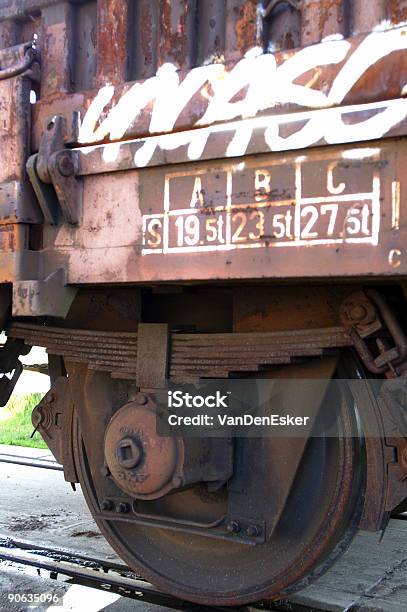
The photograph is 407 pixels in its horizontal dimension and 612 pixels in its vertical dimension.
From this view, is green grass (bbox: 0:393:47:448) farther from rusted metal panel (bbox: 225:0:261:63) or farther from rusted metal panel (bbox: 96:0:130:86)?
rusted metal panel (bbox: 225:0:261:63)

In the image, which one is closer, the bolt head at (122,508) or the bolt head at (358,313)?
the bolt head at (358,313)

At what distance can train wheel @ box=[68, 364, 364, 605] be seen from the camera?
318 cm

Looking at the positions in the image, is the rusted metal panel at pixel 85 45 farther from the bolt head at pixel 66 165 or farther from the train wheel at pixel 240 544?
the train wheel at pixel 240 544

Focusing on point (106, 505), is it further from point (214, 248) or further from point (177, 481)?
point (214, 248)

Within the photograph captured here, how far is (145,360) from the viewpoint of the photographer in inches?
134

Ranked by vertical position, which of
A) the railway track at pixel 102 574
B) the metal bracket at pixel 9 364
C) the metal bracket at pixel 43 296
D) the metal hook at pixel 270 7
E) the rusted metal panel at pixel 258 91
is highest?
the metal hook at pixel 270 7

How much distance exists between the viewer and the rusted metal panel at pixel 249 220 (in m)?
2.36

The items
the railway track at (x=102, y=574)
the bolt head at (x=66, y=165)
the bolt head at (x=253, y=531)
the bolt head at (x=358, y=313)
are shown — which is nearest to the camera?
the bolt head at (x=358, y=313)

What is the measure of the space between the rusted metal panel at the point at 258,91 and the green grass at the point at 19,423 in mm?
5564

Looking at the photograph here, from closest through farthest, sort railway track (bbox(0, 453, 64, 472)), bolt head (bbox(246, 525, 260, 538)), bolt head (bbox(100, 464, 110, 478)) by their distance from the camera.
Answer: bolt head (bbox(246, 525, 260, 538)) < bolt head (bbox(100, 464, 110, 478)) < railway track (bbox(0, 453, 64, 472))

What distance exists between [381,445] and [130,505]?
1385 millimetres
